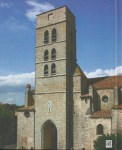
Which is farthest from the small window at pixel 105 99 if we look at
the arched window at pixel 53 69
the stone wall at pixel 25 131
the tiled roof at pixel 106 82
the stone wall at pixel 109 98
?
the stone wall at pixel 25 131

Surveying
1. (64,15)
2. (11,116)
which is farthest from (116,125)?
(11,116)

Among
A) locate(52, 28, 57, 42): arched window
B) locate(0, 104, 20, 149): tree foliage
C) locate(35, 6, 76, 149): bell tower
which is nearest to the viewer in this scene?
locate(35, 6, 76, 149): bell tower

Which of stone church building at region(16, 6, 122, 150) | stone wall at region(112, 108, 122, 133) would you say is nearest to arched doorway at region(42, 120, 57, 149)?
stone church building at region(16, 6, 122, 150)

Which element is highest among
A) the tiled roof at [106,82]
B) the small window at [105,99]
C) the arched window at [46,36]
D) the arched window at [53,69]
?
the arched window at [46,36]

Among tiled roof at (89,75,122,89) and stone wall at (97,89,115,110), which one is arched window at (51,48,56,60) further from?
stone wall at (97,89,115,110)

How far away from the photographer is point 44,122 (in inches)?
1604

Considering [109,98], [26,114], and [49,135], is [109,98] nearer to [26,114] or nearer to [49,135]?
[49,135]

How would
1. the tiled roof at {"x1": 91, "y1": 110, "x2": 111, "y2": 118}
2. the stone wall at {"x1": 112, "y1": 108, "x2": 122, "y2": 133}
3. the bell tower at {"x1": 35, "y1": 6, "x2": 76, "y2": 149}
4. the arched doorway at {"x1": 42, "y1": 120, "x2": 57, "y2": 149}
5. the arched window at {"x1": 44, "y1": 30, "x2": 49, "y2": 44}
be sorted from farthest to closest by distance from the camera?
the arched window at {"x1": 44, "y1": 30, "x2": 49, "y2": 44} < the arched doorway at {"x1": 42, "y1": 120, "x2": 57, "y2": 149} < the bell tower at {"x1": 35, "y1": 6, "x2": 76, "y2": 149} < the tiled roof at {"x1": 91, "y1": 110, "x2": 111, "y2": 118} < the stone wall at {"x1": 112, "y1": 108, "x2": 122, "y2": 133}

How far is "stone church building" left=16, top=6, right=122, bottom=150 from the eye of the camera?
3825cm

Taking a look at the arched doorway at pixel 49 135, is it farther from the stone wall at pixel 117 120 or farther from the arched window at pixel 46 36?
the arched window at pixel 46 36

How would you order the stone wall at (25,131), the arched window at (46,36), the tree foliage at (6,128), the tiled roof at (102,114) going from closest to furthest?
the tiled roof at (102,114), the stone wall at (25,131), the arched window at (46,36), the tree foliage at (6,128)

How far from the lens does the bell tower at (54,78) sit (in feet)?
130

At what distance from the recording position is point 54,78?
41.4 m

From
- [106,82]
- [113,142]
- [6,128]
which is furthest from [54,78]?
[6,128]
